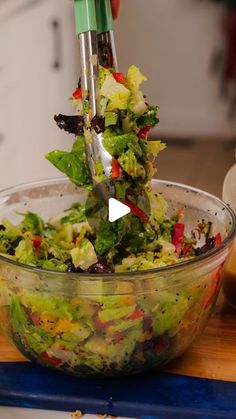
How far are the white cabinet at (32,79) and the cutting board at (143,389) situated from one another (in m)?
1.55

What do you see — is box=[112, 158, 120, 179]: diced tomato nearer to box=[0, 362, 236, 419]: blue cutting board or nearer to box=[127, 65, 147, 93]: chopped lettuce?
box=[127, 65, 147, 93]: chopped lettuce

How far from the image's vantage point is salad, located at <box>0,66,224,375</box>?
2.46 feet

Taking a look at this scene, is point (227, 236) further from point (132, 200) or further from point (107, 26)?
point (107, 26)

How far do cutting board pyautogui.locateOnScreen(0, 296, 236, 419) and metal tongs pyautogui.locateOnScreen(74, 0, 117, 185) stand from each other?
0.80 ft

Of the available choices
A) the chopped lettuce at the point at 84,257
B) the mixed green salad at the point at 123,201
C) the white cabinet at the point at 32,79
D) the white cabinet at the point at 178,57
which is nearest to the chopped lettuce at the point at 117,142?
the mixed green salad at the point at 123,201

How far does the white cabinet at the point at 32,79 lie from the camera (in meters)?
2.24

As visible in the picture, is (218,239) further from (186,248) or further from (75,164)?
(75,164)

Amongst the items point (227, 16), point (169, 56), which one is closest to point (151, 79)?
point (169, 56)

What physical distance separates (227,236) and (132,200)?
0.41 ft

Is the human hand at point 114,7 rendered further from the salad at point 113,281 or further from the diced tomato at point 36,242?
the diced tomato at point 36,242

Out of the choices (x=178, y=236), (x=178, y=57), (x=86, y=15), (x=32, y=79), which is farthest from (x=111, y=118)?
(x=178, y=57)

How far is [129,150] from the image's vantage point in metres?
0.81

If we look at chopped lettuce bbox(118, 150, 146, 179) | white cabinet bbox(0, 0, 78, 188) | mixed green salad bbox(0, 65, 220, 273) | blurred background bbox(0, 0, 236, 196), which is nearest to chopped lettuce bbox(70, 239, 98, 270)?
mixed green salad bbox(0, 65, 220, 273)

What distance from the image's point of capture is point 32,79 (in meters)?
2.31
